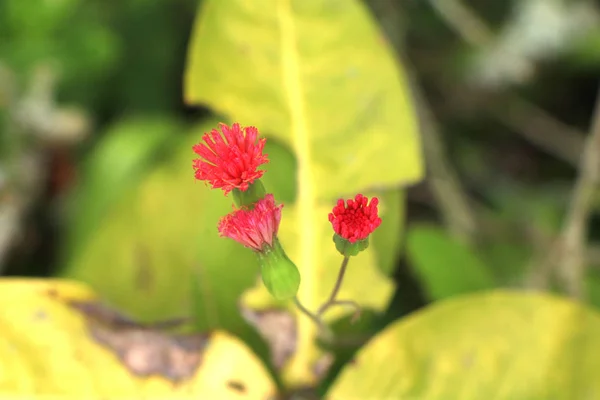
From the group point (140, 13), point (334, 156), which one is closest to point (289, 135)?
point (334, 156)

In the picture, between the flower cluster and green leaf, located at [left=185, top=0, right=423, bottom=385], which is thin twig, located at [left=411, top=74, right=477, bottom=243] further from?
the flower cluster

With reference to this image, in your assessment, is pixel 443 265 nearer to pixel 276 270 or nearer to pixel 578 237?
pixel 578 237

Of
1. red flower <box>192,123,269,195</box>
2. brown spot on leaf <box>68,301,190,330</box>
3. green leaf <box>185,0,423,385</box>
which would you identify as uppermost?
green leaf <box>185,0,423,385</box>

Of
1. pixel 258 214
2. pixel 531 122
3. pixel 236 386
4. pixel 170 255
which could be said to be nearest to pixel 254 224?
pixel 258 214

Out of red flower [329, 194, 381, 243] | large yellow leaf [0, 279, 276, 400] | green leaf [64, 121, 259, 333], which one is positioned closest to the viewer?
red flower [329, 194, 381, 243]

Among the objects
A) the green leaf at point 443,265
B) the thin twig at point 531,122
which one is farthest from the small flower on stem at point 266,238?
the thin twig at point 531,122

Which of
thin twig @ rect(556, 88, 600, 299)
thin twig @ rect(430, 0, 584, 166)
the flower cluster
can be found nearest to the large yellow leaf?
the flower cluster
